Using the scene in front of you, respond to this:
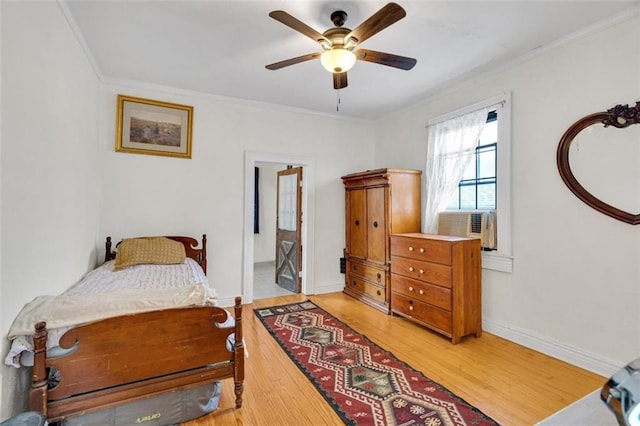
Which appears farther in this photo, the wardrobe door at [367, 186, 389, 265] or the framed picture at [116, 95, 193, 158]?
the wardrobe door at [367, 186, 389, 265]

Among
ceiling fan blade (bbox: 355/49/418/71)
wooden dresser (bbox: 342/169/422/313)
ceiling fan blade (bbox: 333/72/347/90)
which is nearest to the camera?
ceiling fan blade (bbox: 355/49/418/71)

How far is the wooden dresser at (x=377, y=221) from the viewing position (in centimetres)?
363

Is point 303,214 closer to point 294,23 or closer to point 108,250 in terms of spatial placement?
point 108,250

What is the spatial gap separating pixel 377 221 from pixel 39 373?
3.21 m

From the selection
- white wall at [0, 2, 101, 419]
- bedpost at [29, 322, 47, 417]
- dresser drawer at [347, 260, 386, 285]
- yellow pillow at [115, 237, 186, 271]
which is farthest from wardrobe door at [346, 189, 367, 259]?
bedpost at [29, 322, 47, 417]

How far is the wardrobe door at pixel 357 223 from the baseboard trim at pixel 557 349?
5.48 ft

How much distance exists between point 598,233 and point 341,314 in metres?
2.50

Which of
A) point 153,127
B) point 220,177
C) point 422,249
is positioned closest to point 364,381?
point 422,249

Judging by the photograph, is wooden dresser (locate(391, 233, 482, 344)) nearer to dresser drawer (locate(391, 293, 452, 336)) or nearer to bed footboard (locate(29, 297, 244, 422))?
dresser drawer (locate(391, 293, 452, 336))

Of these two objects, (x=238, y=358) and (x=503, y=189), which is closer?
(x=238, y=358)

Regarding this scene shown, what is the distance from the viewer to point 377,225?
12.4ft

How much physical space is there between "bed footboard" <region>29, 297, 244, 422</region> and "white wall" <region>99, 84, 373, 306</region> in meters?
2.12

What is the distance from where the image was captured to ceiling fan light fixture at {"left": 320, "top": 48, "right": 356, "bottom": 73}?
2016mm

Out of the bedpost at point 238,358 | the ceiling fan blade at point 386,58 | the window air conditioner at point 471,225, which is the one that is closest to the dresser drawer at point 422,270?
the window air conditioner at point 471,225
